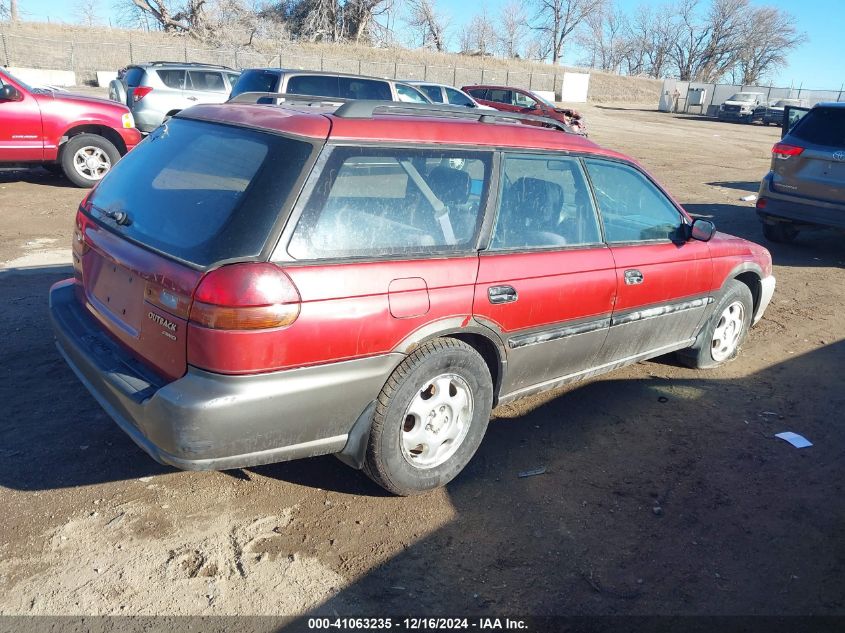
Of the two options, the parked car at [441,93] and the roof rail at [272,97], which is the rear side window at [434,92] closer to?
the parked car at [441,93]

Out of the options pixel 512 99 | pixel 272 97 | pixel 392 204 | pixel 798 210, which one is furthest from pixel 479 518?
pixel 512 99

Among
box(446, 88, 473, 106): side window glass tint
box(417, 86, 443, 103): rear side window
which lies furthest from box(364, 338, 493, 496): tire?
box(446, 88, 473, 106): side window glass tint

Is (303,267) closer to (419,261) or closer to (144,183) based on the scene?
(419,261)

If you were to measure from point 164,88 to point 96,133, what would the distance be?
4.68 meters

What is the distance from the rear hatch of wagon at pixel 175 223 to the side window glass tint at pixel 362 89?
9.32 meters

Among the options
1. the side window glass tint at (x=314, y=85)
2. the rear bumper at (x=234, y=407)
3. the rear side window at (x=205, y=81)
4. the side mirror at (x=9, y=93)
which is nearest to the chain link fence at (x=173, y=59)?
the rear side window at (x=205, y=81)

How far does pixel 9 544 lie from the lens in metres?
2.96

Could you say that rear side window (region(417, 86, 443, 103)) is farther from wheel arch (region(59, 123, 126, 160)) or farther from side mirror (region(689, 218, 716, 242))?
side mirror (region(689, 218, 716, 242))

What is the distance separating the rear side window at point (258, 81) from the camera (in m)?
11.4

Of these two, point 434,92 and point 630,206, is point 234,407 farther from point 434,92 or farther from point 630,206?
point 434,92

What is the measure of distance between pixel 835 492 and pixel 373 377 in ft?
8.66

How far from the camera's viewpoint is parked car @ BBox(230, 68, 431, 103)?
37.6ft

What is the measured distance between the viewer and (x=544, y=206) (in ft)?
12.8

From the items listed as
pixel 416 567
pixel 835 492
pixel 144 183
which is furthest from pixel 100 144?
pixel 835 492
